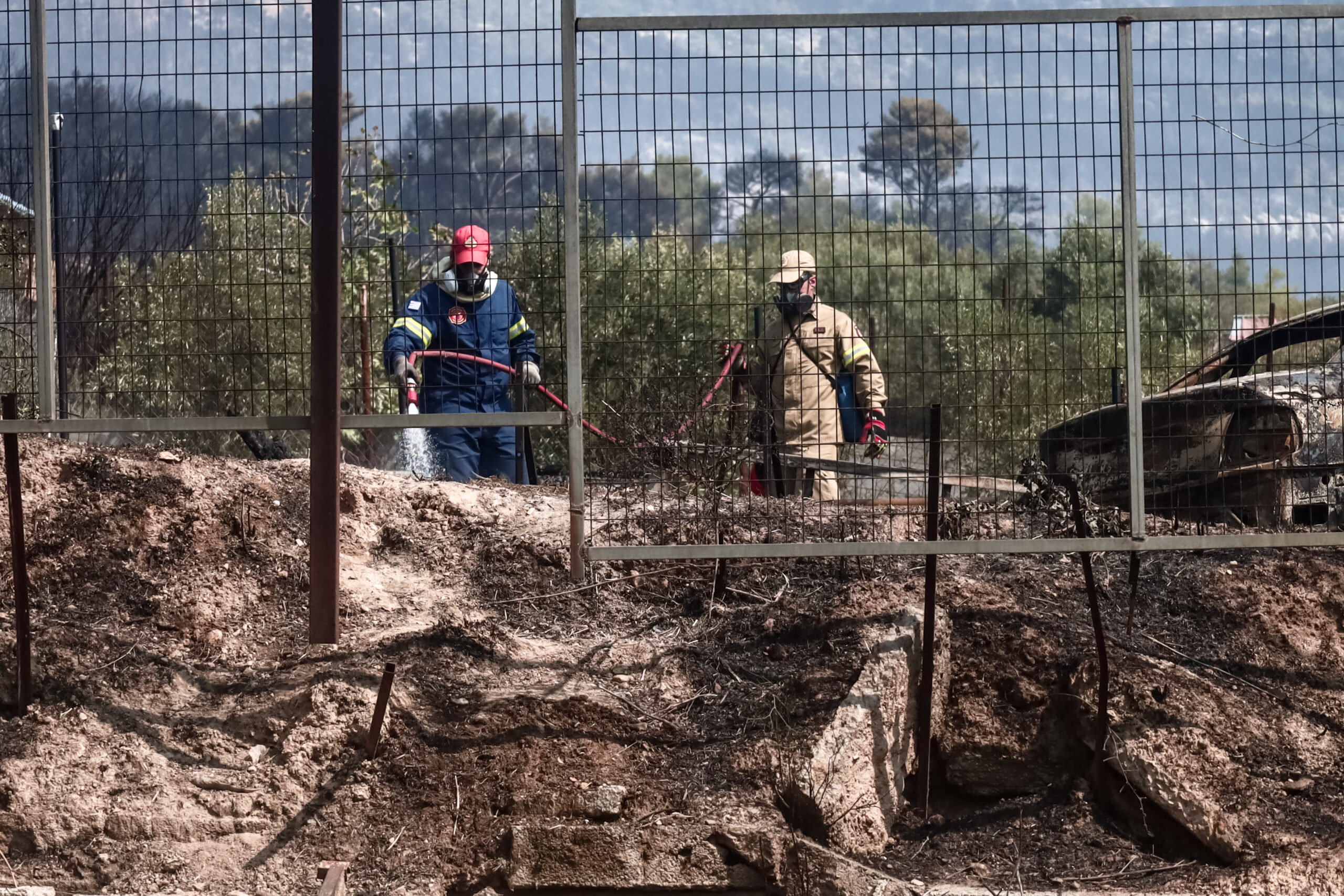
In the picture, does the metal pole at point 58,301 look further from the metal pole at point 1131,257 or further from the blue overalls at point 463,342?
the metal pole at point 1131,257

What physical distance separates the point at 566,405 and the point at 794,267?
1057 millimetres

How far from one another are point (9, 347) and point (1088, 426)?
5.04 m

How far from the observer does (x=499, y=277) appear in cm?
523

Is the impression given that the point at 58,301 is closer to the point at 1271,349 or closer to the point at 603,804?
the point at 603,804

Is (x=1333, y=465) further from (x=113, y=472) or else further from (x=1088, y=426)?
(x=113, y=472)

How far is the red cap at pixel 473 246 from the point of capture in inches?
203

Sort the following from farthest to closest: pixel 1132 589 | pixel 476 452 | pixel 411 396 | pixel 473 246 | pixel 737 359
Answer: pixel 476 452 < pixel 411 396 < pixel 737 359 < pixel 1132 589 < pixel 473 246

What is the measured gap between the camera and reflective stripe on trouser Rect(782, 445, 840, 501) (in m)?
5.24

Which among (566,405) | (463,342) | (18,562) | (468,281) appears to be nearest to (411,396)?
(463,342)

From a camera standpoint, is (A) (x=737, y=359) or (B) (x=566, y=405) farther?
(A) (x=737, y=359)

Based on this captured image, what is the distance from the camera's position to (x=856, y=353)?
17.6 ft

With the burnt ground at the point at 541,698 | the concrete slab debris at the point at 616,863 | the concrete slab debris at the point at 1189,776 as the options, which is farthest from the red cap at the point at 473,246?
the concrete slab debris at the point at 1189,776

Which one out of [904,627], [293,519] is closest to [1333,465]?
[904,627]

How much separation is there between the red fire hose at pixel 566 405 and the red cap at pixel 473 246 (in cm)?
42
